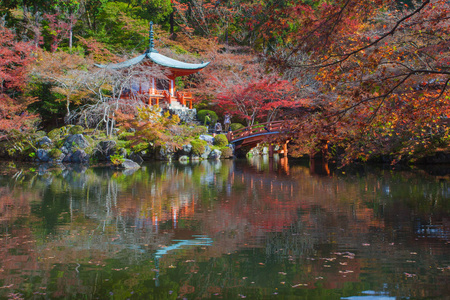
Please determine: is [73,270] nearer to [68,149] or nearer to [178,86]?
[68,149]

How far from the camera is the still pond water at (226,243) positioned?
4.09m

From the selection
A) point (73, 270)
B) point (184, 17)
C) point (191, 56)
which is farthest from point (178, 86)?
point (73, 270)

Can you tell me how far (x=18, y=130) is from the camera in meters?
19.8

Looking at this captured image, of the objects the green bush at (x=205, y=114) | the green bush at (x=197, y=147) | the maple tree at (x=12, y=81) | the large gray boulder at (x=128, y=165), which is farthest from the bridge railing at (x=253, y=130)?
the maple tree at (x=12, y=81)

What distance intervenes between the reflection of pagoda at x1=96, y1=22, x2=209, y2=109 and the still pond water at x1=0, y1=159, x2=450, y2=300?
14.6 m

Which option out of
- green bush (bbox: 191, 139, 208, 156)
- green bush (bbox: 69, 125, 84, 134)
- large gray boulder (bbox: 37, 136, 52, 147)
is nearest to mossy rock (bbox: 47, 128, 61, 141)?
large gray boulder (bbox: 37, 136, 52, 147)

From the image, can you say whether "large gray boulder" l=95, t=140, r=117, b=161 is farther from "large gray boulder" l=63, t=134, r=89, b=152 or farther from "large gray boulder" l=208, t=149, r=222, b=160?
"large gray boulder" l=208, t=149, r=222, b=160

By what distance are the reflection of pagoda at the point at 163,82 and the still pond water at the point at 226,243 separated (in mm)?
14560

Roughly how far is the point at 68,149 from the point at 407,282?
18588 mm

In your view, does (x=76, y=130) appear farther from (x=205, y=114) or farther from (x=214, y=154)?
(x=205, y=114)

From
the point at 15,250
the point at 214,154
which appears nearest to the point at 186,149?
the point at 214,154

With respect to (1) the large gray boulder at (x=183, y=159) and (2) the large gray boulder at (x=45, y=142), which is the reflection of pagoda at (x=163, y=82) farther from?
(2) the large gray boulder at (x=45, y=142)

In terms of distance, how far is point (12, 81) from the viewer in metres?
21.8

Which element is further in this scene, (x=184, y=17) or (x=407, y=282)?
(x=184, y=17)
